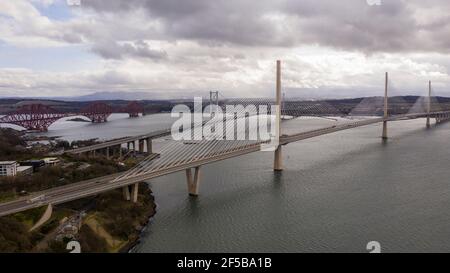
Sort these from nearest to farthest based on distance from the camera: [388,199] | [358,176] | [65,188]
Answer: [65,188] → [388,199] → [358,176]

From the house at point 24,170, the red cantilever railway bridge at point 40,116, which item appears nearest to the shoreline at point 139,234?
the house at point 24,170

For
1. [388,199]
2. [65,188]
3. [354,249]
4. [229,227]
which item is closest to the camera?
[354,249]

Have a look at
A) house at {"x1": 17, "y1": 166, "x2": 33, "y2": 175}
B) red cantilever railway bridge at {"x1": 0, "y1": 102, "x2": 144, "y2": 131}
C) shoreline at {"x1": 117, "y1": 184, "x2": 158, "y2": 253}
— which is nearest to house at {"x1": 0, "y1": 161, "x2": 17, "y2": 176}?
house at {"x1": 17, "y1": 166, "x2": 33, "y2": 175}

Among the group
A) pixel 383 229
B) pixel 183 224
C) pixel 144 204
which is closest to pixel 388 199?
pixel 383 229

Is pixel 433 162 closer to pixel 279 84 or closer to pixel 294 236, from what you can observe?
pixel 279 84

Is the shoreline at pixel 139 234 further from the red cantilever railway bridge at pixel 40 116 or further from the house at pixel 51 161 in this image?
the red cantilever railway bridge at pixel 40 116

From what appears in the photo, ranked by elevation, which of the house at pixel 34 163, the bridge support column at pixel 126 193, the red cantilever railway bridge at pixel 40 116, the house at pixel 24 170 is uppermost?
the red cantilever railway bridge at pixel 40 116

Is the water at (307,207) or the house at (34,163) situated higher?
the house at (34,163)
